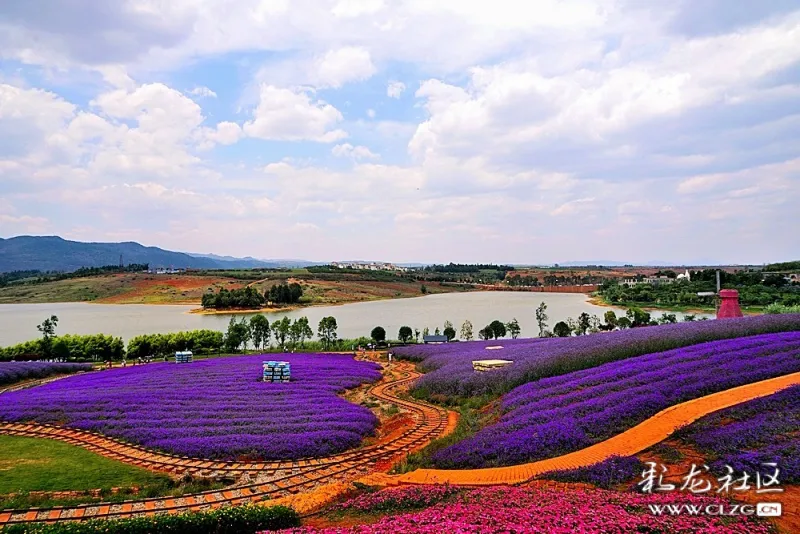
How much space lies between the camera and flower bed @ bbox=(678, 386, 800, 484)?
8195 millimetres

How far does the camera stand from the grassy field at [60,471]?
36.5 ft

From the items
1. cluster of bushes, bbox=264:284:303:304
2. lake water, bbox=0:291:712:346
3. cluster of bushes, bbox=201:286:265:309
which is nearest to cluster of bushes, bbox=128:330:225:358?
lake water, bbox=0:291:712:346

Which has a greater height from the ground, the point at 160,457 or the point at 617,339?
the point at 617,339

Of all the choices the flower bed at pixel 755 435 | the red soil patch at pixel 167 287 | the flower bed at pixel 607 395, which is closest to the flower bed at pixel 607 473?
the flower bed at pixel 755 435

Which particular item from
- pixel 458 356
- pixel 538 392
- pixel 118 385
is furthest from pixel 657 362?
pixel 118 385

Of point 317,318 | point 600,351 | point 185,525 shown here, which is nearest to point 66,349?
point 185,525

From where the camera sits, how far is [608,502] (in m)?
7.52

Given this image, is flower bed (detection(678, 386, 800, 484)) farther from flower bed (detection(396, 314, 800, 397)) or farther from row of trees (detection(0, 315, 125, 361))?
row of trees (detection(0, 315, 125, 361))

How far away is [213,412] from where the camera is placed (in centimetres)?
1769

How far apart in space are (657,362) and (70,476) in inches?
683

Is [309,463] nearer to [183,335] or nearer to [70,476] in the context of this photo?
[70,476]

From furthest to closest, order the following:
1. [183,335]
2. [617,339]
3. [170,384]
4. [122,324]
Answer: [122,324] < [183,335] < [170,384] < [617,339]

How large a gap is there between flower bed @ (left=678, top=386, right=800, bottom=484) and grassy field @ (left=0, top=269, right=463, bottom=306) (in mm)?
105094

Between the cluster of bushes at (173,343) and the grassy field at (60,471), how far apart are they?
3080 cm
